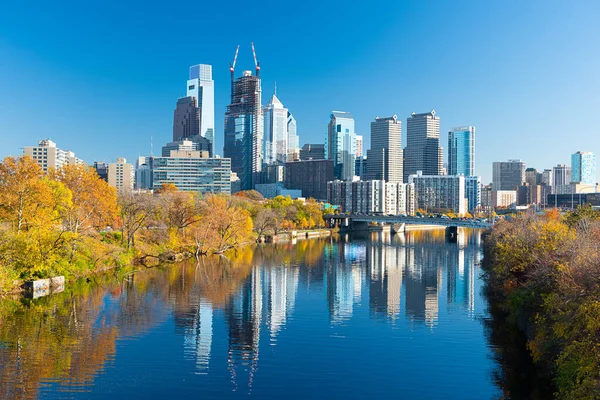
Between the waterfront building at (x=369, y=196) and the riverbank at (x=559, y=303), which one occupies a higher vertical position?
the waterfront building at (x=369, y=196)

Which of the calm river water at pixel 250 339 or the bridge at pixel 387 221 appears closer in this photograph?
the calm river water at pixel 250 339

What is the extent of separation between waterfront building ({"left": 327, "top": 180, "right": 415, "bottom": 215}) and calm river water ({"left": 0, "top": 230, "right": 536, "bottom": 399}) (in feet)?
441

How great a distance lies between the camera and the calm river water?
21375 mm

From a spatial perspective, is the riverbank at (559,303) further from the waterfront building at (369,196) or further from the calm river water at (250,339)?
the waterfront building at (369,196)

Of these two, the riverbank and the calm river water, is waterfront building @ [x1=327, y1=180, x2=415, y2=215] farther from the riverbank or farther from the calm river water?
the riverbank

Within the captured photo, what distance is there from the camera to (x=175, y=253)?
2315 inches

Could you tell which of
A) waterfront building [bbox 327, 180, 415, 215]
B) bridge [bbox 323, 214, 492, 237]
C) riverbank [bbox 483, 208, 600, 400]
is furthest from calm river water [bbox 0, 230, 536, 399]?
waterfront building [bbox 327, 180, 415, 215]

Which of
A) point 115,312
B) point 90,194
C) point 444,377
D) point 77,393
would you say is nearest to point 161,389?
point 77,393

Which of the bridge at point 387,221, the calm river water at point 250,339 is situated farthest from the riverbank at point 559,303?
the bridge at point 387,221

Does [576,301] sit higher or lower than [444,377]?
higher

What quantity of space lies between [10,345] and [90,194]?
3122 centimetres

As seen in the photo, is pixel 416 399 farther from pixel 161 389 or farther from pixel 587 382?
pixel 161 389

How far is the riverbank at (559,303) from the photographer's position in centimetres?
1669

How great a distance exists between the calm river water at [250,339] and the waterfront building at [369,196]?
13436cm
